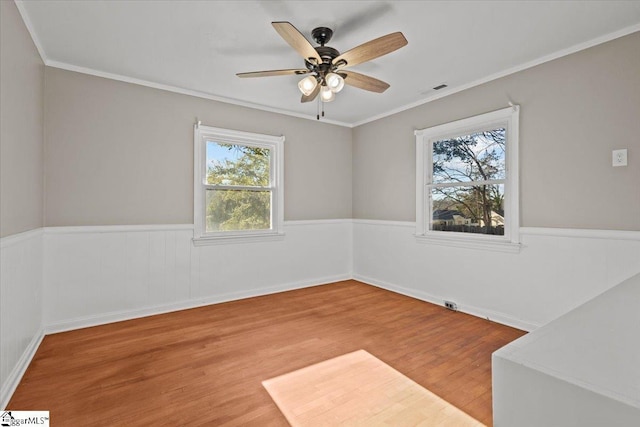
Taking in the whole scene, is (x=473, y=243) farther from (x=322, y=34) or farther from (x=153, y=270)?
(x=153, y=270)

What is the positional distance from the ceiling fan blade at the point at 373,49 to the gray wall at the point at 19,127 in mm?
2196

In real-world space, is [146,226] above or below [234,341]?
above

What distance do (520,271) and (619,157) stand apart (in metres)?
1.26

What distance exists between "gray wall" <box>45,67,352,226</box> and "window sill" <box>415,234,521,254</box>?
2675mm

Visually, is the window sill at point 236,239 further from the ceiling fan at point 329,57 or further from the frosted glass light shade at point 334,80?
the frosted glass light shade at point 334,80

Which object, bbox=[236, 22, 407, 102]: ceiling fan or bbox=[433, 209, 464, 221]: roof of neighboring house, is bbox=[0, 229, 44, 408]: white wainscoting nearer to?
bbox=[236, 22, 407, 102]: ceiling fan

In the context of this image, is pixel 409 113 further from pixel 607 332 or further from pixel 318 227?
pixel 607 332

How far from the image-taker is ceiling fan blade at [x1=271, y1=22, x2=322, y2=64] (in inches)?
76.0

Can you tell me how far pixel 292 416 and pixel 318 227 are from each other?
127 inches

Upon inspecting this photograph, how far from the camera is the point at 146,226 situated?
3.45m

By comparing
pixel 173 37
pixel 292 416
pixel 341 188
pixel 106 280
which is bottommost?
pixel 292 416

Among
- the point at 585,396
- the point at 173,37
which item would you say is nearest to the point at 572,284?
the point at 585,396

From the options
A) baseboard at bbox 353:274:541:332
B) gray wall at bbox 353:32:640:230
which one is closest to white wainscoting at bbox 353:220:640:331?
baseboard at bbox 353:274:541:332

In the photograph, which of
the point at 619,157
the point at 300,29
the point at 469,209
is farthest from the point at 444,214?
the point at 300,29
